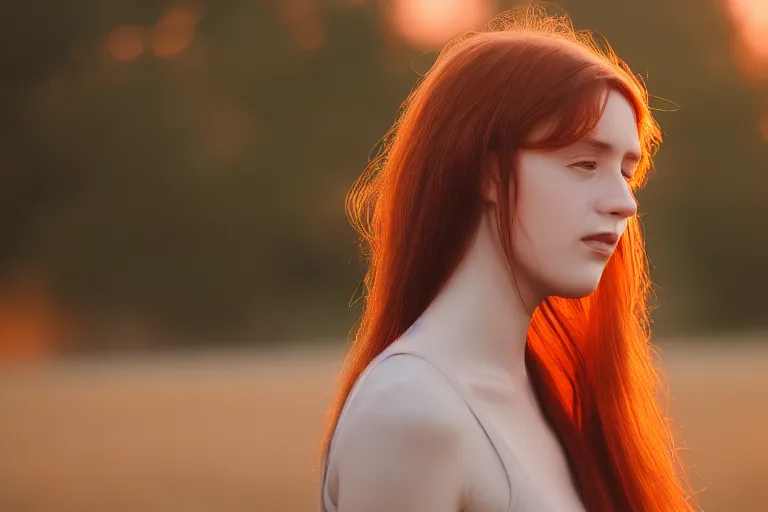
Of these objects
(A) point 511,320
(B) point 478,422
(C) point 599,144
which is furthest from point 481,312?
(C) point 599,144

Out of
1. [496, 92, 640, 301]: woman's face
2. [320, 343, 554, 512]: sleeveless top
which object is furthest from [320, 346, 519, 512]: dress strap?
[496, 92, 640, 301]: woman's face

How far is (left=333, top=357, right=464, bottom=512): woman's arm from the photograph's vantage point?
1.25 metres

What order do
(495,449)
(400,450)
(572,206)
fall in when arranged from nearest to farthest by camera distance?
(400,450), (495,449), (572,206)

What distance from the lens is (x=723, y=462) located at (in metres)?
5.66

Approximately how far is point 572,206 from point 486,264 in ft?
0.51

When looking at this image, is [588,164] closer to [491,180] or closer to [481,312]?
[491,180]

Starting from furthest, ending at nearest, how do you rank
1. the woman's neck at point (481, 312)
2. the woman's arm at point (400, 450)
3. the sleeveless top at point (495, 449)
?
1. the woman's neck at point (481, 312)
2. the sleeveless top at point (495, 449)
3. the woman's arm at point (400, 450)

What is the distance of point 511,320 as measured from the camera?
1.53 m

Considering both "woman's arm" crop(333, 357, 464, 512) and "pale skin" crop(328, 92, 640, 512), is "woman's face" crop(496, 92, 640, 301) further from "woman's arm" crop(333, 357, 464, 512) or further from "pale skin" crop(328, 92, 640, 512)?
"woman's arm" crop(333, 357, 464, 512)

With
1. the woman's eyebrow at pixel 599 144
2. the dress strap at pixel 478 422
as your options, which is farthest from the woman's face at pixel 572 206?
the dress strap at pixel 478 422

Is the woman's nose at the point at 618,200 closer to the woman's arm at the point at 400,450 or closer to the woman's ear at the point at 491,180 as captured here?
the woman's ear at the point at 491,180

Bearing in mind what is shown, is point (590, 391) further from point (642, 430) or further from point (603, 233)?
point (603, 233)

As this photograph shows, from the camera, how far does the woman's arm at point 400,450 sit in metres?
1.25

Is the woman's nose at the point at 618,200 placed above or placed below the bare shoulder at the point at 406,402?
above
